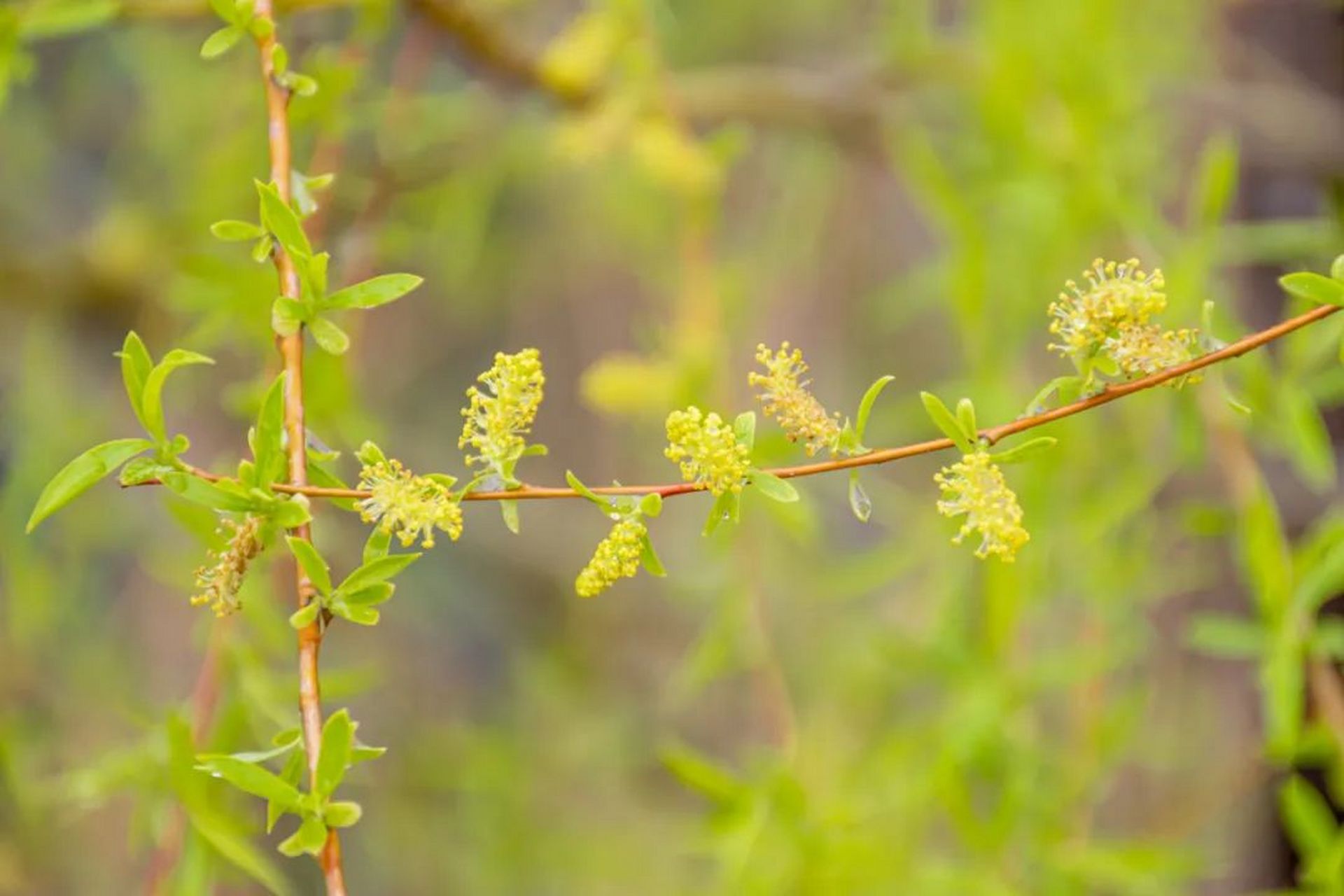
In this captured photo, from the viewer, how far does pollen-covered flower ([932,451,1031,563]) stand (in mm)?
356

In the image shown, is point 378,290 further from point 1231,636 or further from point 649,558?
point 1231,636

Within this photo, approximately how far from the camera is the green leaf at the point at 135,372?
0.38 meters

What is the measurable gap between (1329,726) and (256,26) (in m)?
0.61

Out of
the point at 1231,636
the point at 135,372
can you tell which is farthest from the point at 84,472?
the point at 1231,636

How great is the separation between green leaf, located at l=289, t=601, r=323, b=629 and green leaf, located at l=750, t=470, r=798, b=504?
0.44ft

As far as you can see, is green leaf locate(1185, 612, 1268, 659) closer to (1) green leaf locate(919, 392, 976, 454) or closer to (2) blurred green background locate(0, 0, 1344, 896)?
(2) blurred green background locate(0, 0, 1344, 896)

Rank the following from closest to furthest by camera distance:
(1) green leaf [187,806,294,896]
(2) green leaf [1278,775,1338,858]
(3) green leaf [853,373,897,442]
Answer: (3) green leaf [853,373,897,442] → (1) green leaf [187,806,294,896] → (2) green leaf [1278,775,1338,858]

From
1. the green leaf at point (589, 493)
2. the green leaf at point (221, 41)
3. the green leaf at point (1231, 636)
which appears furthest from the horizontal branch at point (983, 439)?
the green leaf at point (1231, 636)

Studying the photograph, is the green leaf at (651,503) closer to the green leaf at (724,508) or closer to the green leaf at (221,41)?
the green leaf at (724,508)

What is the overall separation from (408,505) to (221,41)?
19 cm

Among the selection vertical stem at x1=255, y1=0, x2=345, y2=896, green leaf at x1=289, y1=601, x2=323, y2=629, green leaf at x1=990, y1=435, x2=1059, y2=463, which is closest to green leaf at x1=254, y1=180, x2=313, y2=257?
vertical stem at x1=255, y1=0, x2=345, y2=896

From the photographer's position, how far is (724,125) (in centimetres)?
106

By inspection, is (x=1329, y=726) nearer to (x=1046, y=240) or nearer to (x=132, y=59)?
(x=1046, y=240)

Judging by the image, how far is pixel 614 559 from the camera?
0.36 m
